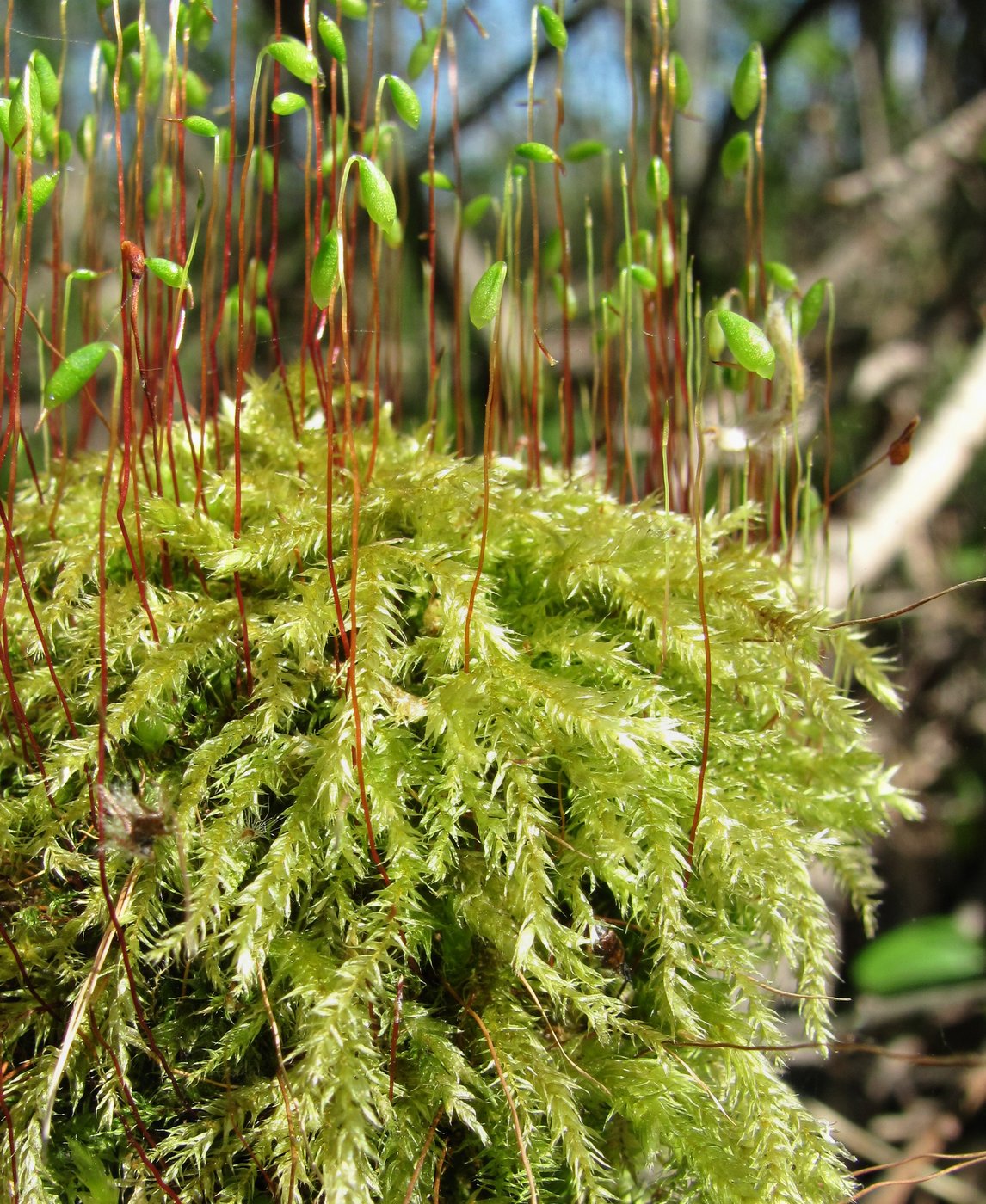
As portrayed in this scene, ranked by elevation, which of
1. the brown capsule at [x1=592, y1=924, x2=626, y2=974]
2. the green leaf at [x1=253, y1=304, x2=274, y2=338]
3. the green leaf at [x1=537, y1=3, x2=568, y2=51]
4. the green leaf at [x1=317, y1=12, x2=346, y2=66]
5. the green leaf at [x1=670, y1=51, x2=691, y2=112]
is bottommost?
the brown capsule at [x1=592, y1=924, x2=626, y2=974]

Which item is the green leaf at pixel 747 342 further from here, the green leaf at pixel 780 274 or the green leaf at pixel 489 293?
the green leaf at pixel 780 274

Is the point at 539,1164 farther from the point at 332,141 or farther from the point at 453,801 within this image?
the point at 332,141

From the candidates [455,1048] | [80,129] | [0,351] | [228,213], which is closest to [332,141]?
[228,213]

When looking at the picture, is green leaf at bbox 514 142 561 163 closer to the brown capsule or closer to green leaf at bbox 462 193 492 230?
green leaf at bbox 462 193 492 230

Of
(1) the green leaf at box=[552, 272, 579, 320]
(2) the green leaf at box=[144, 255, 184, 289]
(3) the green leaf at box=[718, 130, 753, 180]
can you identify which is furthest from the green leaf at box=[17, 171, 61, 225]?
(3) the green leaf at box=[718, 130, 753, 180]

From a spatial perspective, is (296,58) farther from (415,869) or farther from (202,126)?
(415,869)

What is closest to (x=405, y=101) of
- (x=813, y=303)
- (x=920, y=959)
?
(x=813, y=303)
